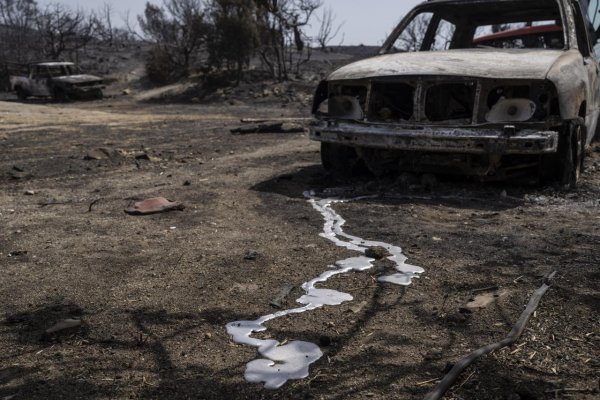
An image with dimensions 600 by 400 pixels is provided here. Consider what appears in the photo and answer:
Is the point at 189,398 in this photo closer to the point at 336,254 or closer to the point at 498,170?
the point at 336,254

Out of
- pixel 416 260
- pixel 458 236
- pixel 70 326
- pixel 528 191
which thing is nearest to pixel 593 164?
pixel 528 191

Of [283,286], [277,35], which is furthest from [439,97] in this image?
[277,35]

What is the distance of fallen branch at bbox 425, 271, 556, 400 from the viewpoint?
2143 mm

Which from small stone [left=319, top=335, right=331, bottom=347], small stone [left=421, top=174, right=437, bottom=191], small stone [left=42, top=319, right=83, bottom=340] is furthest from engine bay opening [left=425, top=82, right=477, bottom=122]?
small stone [left=42, top=319, right=83, bottom=340]

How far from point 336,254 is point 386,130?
189 cm

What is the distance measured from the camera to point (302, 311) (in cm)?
299

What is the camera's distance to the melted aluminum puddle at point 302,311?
7.91ft

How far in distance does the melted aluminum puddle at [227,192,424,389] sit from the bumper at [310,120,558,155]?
1153 millimetres

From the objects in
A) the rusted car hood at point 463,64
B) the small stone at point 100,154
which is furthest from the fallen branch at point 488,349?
the small stone at point 100,154

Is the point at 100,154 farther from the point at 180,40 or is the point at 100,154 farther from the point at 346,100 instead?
the point at 180,40

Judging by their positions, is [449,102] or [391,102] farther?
[391,102]

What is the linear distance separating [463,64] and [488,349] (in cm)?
351

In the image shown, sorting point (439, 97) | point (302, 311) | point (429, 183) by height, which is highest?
point (439, 97)

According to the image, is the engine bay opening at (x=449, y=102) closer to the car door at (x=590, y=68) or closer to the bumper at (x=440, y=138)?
the bumper at (x=440, y=138)
